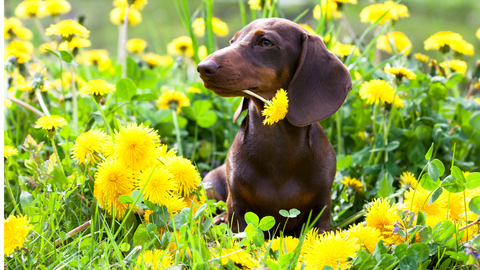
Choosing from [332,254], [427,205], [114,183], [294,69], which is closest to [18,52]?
[114,183]

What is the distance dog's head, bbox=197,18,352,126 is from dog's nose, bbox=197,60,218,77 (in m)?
0.13

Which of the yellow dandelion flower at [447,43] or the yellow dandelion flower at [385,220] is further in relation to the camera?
the yellow dandelion flower at [447,43]

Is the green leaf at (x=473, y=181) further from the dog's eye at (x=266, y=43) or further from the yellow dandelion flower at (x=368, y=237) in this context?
the dog's eye at (x=266, y=43)

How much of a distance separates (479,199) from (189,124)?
6.36 ft

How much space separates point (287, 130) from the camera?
1723 millimetres

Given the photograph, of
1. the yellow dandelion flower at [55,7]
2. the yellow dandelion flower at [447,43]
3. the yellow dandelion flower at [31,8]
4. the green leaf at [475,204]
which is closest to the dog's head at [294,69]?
the green leaf at [475,204]

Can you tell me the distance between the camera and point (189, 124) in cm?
294

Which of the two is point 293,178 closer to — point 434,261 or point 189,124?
point 434,261

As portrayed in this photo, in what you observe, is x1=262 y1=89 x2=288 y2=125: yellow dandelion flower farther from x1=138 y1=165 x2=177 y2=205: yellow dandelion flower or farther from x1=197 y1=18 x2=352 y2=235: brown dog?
x1=138 y1=165 x2=177 y2=205: yellow dandelion flower

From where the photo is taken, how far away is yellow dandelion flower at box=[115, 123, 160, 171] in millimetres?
1526

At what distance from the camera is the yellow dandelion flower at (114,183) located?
1.55 metres

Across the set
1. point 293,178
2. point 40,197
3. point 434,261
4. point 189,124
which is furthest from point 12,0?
point 434,261

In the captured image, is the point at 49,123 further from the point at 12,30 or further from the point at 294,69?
the point at 12,30

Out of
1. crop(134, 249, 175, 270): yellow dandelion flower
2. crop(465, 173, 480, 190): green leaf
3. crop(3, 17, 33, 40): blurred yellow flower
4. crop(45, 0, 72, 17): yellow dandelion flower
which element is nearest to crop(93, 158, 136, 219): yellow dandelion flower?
crop(134, 249, 175, 270): yellow dandelion flower
